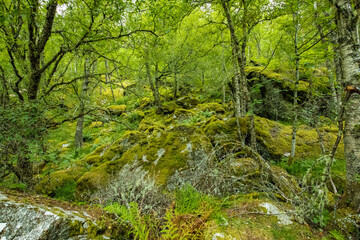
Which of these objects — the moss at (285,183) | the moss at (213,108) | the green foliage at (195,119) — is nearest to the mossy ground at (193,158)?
the moss at (285,183)

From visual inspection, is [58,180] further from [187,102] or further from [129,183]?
[187,102]

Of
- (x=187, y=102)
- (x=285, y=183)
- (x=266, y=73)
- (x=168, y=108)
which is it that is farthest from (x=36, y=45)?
(x=266, y=73)

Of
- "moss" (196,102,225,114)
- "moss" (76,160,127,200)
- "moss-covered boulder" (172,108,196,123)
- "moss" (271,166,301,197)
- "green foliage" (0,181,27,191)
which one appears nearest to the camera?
"moss" (271,166,301,197)

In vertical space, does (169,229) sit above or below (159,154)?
above

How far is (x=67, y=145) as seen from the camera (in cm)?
1065

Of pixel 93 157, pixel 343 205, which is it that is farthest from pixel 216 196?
pixel 93 157

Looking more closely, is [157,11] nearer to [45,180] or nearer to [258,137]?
[258,137]

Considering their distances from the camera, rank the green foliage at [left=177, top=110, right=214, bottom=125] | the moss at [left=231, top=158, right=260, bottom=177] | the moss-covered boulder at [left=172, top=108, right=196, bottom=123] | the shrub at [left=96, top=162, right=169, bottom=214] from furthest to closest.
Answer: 1. the moss-covered boulder at [left=172, top=108, right=196, bottom=123]
2. the green foliage at [left=177, top=110, right=214, bottom=125]
3. the moss at [left=231, top=158, right=260, bottom=177]
4. the shrub at [left=96, top=162, right=169, bottom=214]

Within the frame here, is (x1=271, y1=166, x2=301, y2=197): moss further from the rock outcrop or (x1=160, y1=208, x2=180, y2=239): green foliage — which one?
the rock outcrop

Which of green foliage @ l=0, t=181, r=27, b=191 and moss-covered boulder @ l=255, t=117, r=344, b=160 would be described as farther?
moss-covered boulder @ l=255, t=117, r=344, b=160

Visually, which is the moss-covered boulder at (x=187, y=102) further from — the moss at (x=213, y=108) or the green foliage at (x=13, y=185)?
the green foliage at (x=13, y=185)

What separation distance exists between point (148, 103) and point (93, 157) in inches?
387

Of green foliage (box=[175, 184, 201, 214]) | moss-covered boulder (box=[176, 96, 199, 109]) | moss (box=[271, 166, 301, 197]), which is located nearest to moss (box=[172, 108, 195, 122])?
moss-covered boulder (box=[176, 96, 199, 109])

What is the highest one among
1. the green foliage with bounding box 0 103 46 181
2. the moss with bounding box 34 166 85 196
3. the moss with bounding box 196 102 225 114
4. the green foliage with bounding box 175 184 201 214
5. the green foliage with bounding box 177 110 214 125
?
the green foliage with bounding box 0 103 46 181
